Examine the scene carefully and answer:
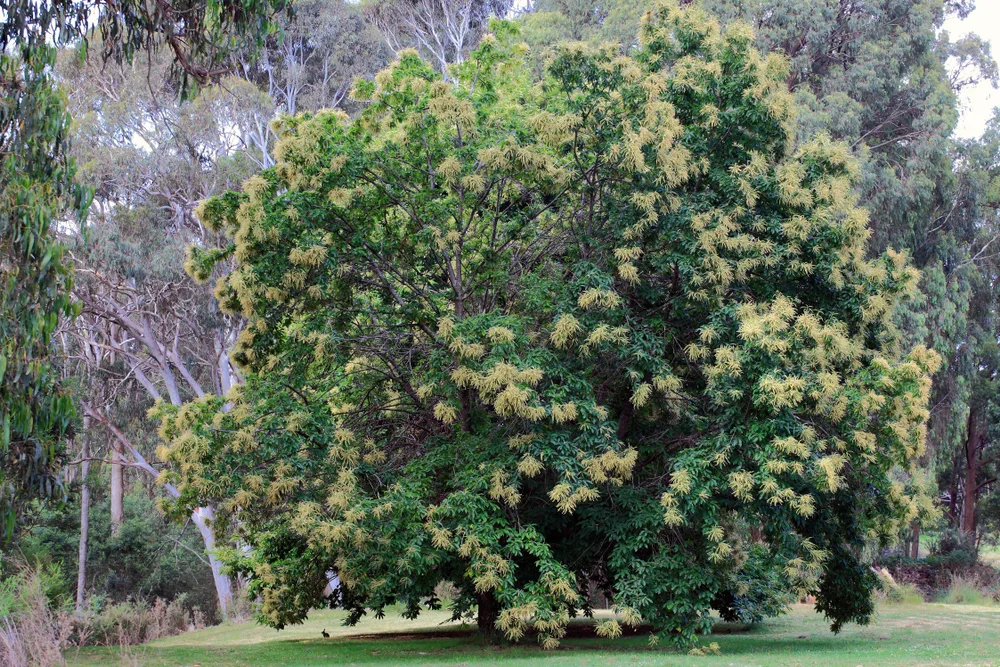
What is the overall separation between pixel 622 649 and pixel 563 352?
15.3 ft

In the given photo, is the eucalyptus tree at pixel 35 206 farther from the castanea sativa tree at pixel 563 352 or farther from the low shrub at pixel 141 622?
the low shrub at pixel 141 622

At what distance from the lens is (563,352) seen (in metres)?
15.0

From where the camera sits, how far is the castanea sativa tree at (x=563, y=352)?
13312 mm

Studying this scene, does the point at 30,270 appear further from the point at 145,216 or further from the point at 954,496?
the point at 954,496

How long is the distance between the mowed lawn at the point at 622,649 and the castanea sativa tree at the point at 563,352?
70cm

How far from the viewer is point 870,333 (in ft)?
50.0

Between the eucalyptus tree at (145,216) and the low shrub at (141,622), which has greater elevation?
the eucalyptus tree at (145,216)

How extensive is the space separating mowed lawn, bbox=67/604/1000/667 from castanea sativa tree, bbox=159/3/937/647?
0.70m

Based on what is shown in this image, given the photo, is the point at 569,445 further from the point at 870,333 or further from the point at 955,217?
the point at 955,217

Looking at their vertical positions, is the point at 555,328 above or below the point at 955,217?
below

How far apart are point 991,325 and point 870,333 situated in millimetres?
20608

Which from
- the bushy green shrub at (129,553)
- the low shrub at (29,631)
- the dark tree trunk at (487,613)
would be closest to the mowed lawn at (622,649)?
the dark tree trunk at (487,613)

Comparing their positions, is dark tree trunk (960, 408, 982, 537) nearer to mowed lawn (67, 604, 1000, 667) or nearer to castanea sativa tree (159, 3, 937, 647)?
mowed lawn (67, 604, 1000, 667)

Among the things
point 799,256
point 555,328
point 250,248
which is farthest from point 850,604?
point 250,248
